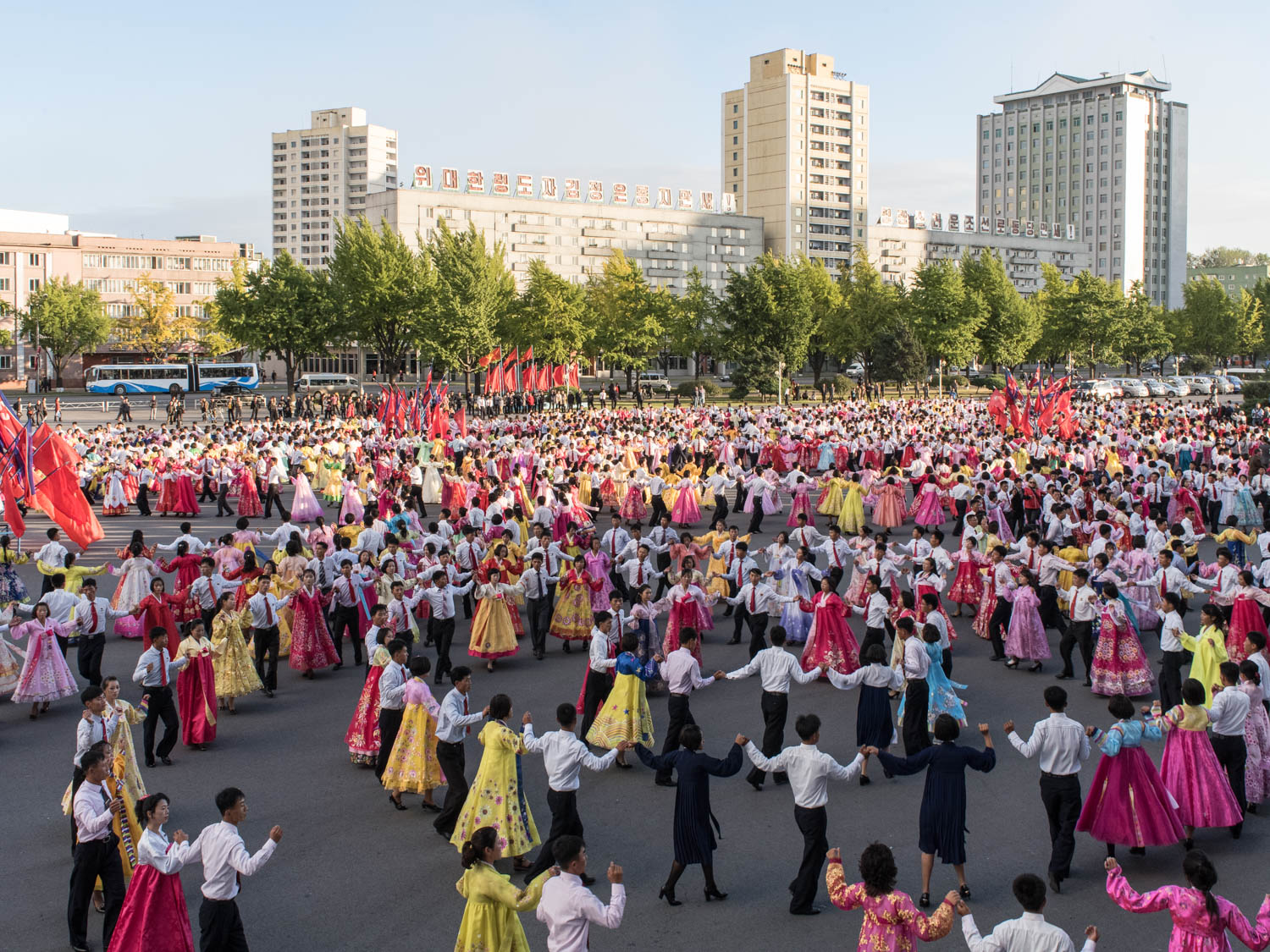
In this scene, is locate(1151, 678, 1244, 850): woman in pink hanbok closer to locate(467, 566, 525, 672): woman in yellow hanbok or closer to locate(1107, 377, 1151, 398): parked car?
locate(467, 566, 525, 672): woman in yellow hanbok

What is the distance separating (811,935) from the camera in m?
6.51

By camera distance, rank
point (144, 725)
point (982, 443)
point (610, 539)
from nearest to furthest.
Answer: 1. point (144, 725)
2. point (610, 539)
3. point (982, 443)

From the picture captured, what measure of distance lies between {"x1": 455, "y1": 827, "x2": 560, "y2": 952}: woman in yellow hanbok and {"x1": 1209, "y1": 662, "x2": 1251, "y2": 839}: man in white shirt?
16.2 ft

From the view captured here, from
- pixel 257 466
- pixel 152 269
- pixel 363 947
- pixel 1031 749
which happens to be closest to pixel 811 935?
pixel 1031 749

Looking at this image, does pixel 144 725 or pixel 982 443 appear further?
pixel 982 443

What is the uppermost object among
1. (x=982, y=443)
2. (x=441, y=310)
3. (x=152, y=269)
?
(x=152, y=269)

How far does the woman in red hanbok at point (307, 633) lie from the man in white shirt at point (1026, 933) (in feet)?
28.2

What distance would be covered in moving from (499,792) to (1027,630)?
6963mm

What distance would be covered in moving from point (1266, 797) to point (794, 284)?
5318 centimetres

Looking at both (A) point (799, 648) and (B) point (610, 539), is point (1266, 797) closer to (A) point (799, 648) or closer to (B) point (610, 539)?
(A) point (799, 648)

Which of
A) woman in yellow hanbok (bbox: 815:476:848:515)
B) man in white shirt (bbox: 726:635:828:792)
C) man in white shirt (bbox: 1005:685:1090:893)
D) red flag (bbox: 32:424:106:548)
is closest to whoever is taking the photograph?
man in white shirt (bbox: 1005:685:1090:893)

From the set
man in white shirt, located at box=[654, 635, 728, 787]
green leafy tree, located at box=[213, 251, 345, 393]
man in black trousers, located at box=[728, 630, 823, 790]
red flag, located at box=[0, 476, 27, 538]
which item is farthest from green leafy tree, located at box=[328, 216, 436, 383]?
man in black trousers, located at box=[728, 630, 823, 790]

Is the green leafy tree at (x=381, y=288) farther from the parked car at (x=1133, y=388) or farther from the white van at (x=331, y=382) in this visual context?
the parked car at (x=1133, y=388)

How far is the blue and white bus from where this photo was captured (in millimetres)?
62625
